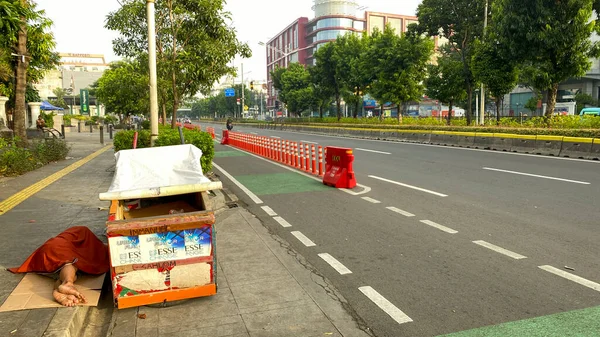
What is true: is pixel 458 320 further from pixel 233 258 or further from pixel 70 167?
pixel 70 167

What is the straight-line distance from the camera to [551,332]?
3.81 m

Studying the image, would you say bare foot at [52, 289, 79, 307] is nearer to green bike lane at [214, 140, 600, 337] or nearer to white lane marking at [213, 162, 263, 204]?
green bike lane at [214, 140, 600, 337]

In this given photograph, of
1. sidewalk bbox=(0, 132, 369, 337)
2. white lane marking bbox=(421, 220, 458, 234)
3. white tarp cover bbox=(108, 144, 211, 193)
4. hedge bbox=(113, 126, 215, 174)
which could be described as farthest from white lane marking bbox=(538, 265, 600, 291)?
hedge bbox=(113, 126, 215, 174)

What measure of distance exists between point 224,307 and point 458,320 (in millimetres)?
2186

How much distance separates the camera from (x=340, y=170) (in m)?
11.4

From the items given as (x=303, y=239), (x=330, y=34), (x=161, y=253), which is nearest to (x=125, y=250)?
(x=161, y=253)

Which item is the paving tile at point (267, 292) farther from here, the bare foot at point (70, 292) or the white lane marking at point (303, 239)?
the bare foot at point (70, 292)

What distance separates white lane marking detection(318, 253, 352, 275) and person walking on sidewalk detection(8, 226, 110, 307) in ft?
8.50

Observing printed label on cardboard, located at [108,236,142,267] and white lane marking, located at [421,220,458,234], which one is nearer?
printed label on cardboard, located at [108,236,142,267]

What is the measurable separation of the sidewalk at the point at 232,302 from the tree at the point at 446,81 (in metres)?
29.4

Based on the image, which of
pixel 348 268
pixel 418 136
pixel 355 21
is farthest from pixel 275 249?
pixel 355 21

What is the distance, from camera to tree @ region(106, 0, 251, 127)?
1474cm

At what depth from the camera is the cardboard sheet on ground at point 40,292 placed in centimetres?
426

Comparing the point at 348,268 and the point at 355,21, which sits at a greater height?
the point at 355,21
